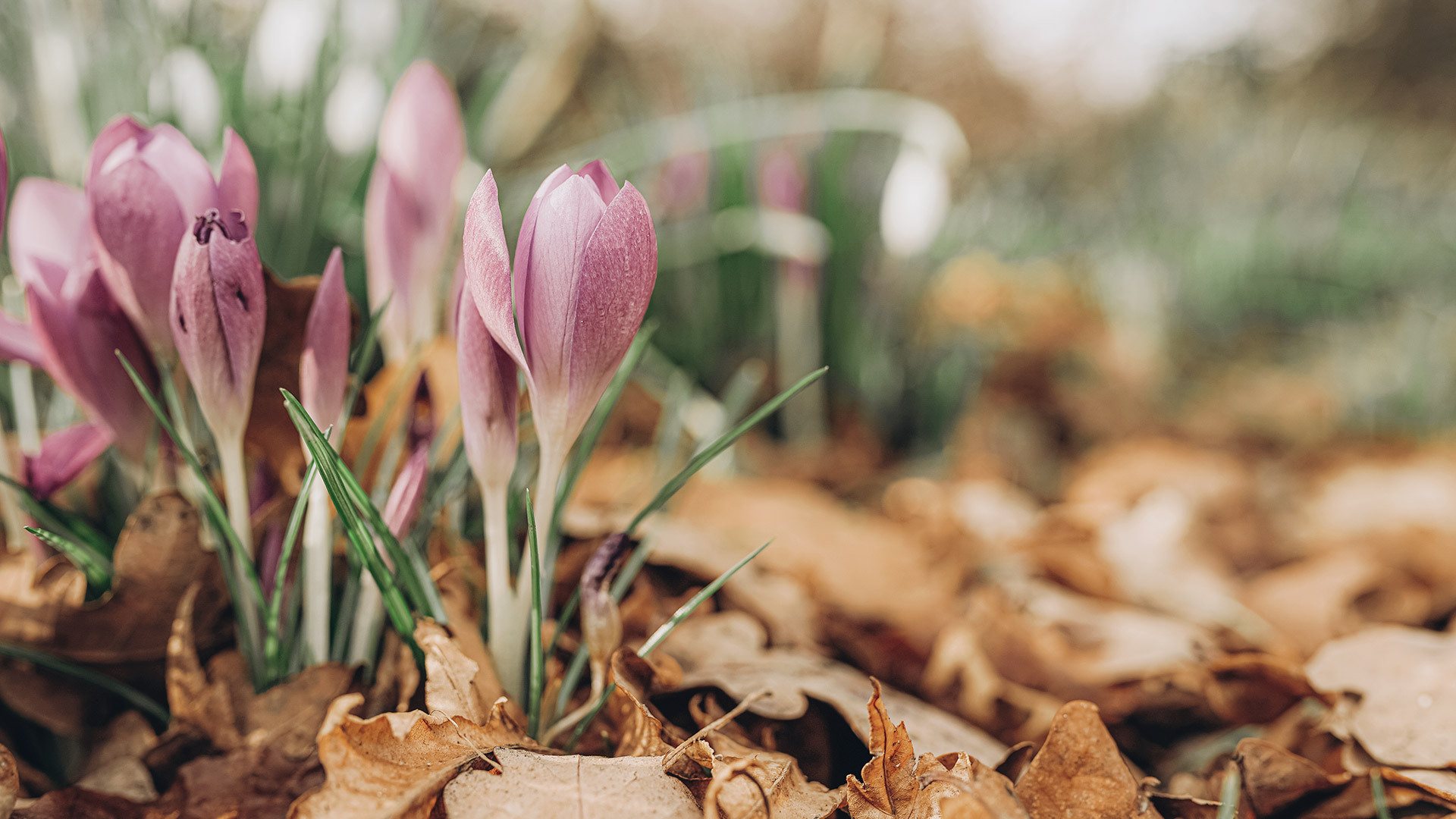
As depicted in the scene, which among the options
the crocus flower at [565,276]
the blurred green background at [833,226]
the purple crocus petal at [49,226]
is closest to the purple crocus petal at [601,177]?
the crocus flower at [565,276]

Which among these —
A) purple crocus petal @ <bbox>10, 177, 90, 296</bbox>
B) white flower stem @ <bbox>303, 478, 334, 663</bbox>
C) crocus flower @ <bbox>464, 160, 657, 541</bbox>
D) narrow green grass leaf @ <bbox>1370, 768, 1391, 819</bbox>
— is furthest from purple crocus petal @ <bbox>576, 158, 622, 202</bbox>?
narrow green grass leaf @ <bbox>1370, 768, 1391, 819</bbox>

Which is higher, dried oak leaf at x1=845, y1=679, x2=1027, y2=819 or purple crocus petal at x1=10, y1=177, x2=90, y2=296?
purple crocus petal at x1=10, y1=177, x2=90, y2=296

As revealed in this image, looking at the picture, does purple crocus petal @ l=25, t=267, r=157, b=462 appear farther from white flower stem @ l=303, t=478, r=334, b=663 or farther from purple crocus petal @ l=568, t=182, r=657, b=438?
purple crocus petal @ l=568, t=182, r=657, b=438

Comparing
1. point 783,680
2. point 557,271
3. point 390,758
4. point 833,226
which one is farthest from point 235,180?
point 833,226

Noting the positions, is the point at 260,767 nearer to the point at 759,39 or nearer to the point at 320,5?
the point at 320,5

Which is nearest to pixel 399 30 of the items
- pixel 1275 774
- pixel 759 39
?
pixel 1275 774

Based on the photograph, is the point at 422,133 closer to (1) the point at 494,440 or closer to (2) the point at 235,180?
(2) the point at 235,180
